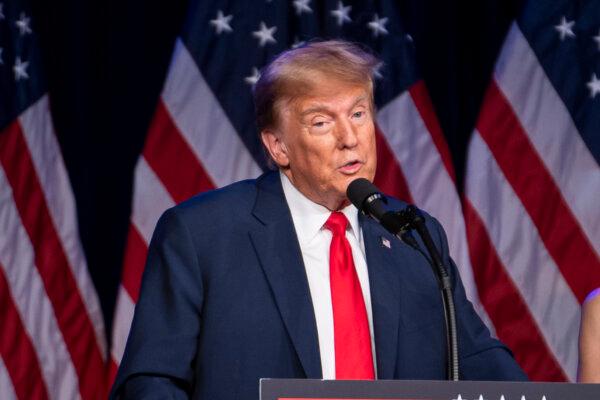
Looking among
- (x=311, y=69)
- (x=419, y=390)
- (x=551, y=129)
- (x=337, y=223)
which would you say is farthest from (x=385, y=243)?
(x=551, y=129)

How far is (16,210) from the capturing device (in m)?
3.72

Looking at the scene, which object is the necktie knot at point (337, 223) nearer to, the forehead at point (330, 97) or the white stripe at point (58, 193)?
the forehead at point (330, 97)

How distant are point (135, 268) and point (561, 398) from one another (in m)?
2.33

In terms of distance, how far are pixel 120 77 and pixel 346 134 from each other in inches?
65.7

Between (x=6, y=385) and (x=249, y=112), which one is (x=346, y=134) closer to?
(x=249, y=112)

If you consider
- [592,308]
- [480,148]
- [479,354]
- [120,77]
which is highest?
[120,77]

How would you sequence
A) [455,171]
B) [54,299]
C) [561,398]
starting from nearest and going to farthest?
[561,398] → [54,299] → [455,171]

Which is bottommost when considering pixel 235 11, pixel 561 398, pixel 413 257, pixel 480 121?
pixel 561 398

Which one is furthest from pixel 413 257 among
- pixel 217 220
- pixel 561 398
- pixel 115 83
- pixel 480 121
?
pixel 115 83

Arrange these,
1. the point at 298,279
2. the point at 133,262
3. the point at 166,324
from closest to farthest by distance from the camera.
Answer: the point at 166,324, the point at 298,279, the point at 133,262

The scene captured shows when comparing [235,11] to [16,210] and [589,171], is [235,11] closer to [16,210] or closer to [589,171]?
[16,210]

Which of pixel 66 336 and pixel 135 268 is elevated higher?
pixel 135 268

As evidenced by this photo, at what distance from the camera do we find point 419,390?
1.69 meters

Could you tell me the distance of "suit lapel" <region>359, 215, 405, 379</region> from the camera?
94.5 inches
